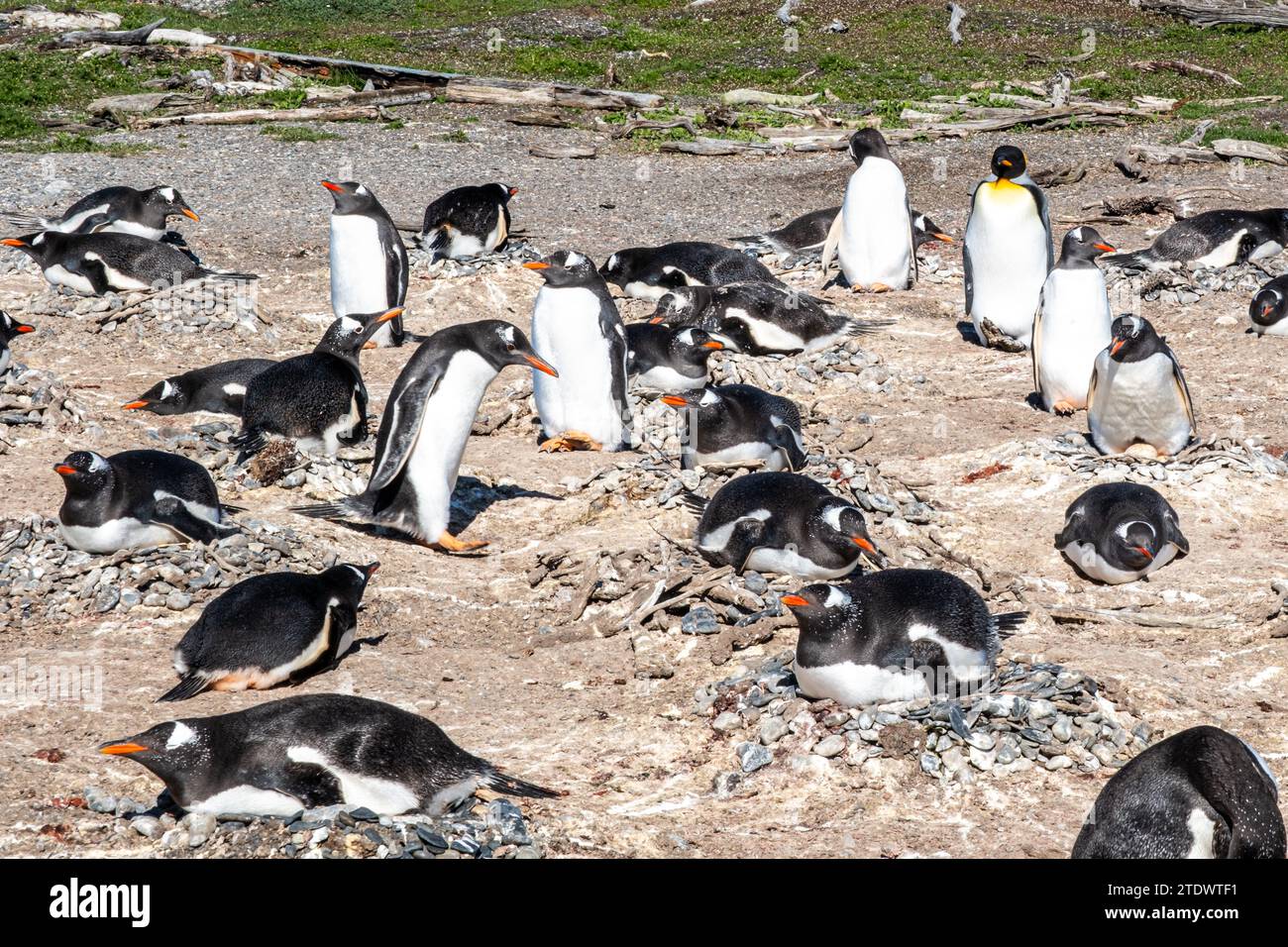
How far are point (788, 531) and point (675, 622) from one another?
0.64m

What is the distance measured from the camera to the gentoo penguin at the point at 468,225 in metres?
11.6

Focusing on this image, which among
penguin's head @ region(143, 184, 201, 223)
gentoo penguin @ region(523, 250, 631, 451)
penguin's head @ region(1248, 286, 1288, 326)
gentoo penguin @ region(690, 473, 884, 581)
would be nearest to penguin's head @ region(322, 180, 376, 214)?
penguin's head @ region(143, 184, 201, 223)

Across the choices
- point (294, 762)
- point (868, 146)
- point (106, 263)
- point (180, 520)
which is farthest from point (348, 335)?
point (868, 146)

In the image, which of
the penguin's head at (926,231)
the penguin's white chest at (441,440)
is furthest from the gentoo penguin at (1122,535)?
the penguin's head at (926,231)

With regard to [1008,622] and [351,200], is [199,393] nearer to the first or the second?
[351,200]

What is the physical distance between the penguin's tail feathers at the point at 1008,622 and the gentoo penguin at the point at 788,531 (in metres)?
0.57

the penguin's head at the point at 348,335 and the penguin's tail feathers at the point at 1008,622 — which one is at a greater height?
the penguin's head at the point at 348,335

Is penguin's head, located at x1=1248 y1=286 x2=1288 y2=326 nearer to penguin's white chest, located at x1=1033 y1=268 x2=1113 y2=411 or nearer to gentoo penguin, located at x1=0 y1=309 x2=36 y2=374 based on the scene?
penguin's white chest, located at x1=1033 y1=268 x2=1113 y2=411

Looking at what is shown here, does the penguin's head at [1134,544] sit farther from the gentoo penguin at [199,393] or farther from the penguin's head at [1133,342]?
the gentoo penguin at [199,393]

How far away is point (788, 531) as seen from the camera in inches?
238

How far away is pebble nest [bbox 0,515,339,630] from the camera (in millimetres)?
5875

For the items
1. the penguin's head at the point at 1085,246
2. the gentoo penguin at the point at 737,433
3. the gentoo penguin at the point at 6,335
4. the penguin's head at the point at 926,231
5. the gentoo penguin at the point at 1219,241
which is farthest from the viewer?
the penguin's head at the point at 926,231

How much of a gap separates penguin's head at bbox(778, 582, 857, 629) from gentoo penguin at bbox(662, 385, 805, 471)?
2.57m
